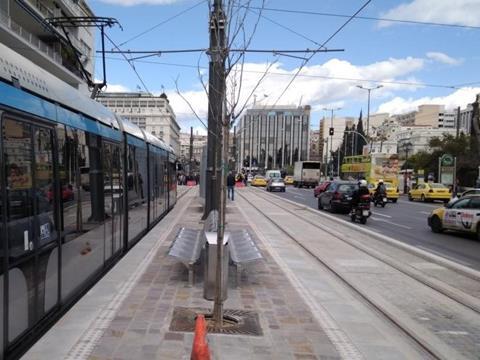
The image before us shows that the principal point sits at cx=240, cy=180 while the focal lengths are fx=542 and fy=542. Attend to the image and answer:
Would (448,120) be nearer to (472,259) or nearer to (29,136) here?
(472,259)

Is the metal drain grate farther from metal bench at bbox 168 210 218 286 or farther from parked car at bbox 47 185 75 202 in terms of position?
parked car at bbox 47 185 75 202

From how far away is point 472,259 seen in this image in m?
12.4

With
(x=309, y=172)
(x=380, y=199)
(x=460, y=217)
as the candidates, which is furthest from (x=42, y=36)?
(x=460, y=217)

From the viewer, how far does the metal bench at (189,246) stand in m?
7.92

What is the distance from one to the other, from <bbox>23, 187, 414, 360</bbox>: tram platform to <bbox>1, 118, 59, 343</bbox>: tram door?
47cm

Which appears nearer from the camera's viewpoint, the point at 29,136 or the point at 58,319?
the point at 29,136

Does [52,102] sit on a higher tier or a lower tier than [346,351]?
higher

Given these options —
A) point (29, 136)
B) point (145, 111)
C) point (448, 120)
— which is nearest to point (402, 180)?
point (145, 111)

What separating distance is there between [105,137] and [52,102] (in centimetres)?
287

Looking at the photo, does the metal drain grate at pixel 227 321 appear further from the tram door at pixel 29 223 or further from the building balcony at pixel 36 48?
the building balcony at pixel 36 48

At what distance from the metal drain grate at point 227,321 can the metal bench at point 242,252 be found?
4.58ft

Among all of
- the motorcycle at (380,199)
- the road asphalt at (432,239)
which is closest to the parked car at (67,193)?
the road asphalt at (432,239)

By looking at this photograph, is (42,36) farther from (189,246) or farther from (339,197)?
(189,246)

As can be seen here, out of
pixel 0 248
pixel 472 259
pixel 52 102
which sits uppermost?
pixel 52 102
